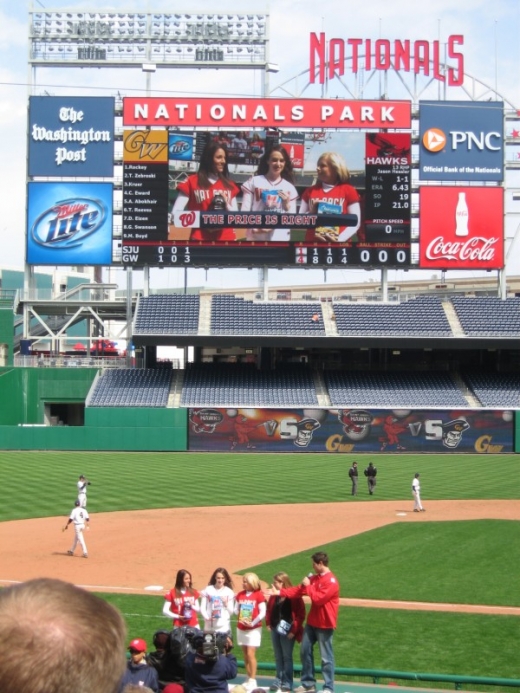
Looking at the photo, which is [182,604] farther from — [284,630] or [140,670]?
[140,670]

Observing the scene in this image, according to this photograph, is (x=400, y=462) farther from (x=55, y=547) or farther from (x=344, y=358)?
(x=55, y=547)

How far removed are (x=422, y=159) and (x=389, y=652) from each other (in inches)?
1704

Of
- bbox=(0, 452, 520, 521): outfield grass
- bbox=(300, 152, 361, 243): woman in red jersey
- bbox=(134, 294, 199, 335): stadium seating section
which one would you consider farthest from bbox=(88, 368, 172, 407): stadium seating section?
bbox=(300, 152, 361, 243): woman in red jersey

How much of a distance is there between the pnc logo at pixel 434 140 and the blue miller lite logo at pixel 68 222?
1864cm

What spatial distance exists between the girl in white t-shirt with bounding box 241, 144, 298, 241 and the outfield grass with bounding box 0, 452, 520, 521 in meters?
13.7

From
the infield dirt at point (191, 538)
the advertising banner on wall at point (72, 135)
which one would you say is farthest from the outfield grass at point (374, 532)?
the advertising banner on wall at point (72, 135)

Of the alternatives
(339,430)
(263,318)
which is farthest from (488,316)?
(263,318)

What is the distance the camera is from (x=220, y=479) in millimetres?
37000

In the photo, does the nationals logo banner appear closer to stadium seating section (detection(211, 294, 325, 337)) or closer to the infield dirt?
stadium seating section (detection(211, 294, 325, 337))

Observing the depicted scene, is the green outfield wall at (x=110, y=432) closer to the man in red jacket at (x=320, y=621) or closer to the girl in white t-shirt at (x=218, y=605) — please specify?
the girl in white t-shirt at (x=218, y=605)

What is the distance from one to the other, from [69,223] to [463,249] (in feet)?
73.6

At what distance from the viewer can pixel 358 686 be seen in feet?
35.1

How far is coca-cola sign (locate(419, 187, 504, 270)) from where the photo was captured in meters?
52.6

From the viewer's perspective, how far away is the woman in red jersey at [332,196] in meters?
51.2
